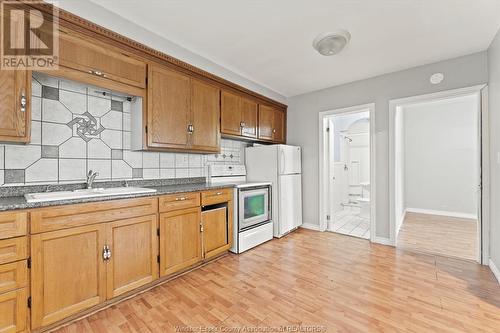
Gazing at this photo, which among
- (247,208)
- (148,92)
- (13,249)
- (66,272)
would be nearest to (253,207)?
(247,208)

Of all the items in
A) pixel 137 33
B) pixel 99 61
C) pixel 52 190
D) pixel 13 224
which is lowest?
pixel 13 224

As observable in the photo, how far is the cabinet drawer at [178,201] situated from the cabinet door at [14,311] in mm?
1017

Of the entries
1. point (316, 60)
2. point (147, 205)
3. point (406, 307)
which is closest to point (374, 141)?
point (316, 60)

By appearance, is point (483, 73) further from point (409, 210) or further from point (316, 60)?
point (409, 210)

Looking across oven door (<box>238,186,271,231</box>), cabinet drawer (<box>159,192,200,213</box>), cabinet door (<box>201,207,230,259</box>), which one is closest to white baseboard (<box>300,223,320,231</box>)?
oven door (<box>238,186,271,231</box>)

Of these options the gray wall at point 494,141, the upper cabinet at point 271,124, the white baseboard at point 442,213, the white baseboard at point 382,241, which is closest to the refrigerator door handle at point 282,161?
the upper cabinet at point 271,124

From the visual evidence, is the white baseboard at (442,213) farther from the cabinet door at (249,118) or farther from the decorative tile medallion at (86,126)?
the decorative tile medallion at (86,126)

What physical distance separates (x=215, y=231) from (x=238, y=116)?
5.49ft

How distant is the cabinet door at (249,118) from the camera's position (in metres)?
3.38

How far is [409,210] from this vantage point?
5258 mm

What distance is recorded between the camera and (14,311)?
4.47 feet

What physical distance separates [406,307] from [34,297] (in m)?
2.69

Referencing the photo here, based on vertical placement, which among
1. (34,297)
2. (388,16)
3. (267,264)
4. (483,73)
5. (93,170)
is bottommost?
(267,264)

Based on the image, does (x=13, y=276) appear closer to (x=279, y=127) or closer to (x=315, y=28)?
(x=315, y=28)
